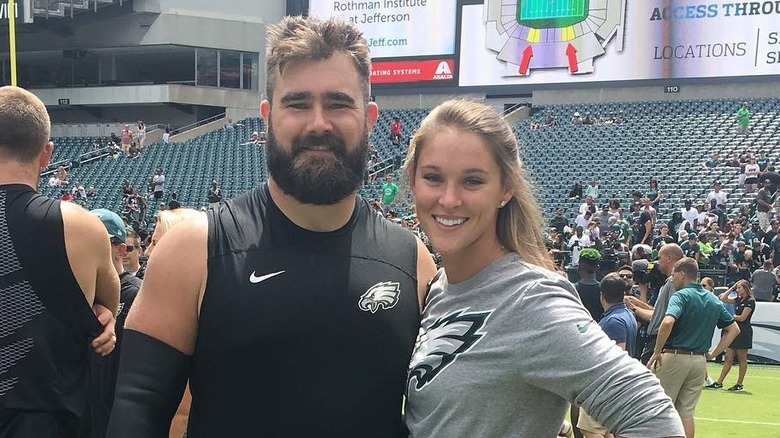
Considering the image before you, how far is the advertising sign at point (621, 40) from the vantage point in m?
26.4

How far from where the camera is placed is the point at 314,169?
217 cm

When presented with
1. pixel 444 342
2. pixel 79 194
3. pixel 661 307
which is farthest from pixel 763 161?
pixel 444 342

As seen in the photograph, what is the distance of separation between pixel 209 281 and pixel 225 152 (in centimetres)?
3025

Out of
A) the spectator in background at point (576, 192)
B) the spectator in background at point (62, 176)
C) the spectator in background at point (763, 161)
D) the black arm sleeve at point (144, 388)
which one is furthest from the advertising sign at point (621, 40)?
the black arm sleeve at point (144, 388)

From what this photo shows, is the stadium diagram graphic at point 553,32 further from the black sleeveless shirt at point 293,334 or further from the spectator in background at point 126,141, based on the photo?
the black sleeveless shirt at point 293,334

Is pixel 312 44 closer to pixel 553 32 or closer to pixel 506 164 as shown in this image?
pixel 506 164

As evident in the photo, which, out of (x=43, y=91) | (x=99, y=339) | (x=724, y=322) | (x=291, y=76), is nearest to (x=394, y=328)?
(x=291, y=76)

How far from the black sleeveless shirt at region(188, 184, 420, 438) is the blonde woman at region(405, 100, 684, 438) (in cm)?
9

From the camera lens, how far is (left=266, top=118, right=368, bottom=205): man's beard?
217 cm

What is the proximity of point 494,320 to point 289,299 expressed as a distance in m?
0.47

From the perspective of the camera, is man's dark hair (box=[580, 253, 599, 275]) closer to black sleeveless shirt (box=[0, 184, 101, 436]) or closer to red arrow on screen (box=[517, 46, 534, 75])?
black sleeveless shirt (box=[0, 184, 101, 436])

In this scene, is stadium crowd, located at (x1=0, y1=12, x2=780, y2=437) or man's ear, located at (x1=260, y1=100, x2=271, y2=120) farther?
man's ear, located at (x1=260, y1=100, x2=271, y2=120)

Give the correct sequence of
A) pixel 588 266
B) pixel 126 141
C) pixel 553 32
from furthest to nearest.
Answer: pixel 126 141 → pixel 553 32 → pixel 588 266

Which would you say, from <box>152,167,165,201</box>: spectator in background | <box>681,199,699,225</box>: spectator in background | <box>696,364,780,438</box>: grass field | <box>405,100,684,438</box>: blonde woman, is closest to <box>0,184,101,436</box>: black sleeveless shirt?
<box>405,100,684,438</box>: blonde woman
